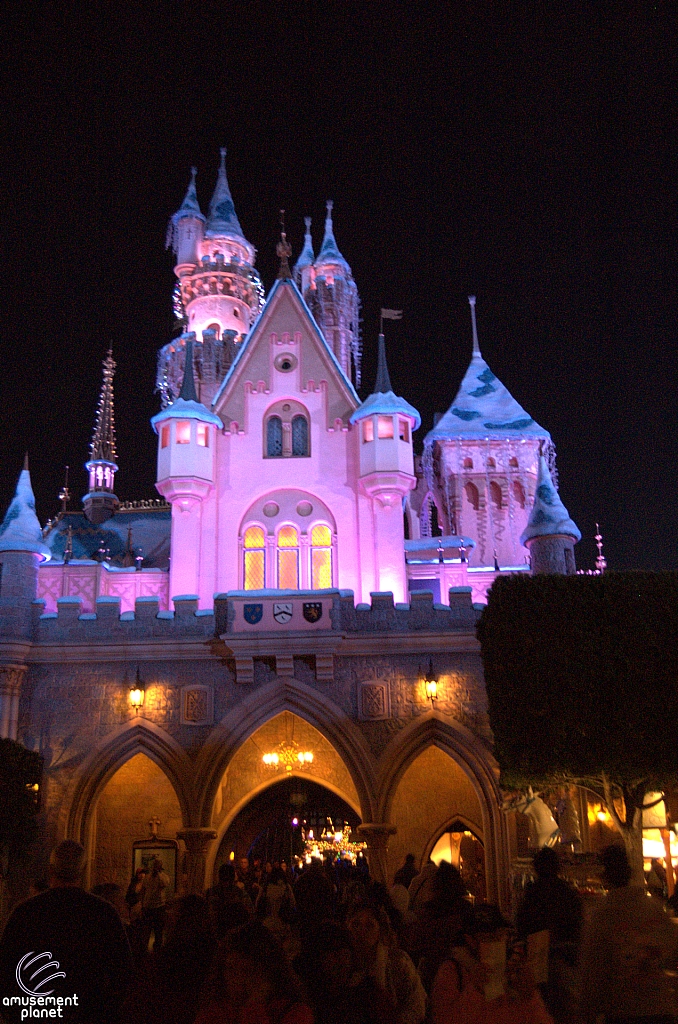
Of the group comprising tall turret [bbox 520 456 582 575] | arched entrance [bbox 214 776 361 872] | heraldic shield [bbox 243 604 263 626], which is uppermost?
tall turret [bbox 520 456 582 575]

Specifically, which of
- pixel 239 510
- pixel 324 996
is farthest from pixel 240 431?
pixel 324 996

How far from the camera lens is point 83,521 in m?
46.0

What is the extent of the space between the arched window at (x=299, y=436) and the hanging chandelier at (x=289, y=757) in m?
10.0

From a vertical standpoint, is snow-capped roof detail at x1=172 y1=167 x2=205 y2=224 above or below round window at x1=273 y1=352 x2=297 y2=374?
above

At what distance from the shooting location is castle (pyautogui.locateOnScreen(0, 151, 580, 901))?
79.9ft

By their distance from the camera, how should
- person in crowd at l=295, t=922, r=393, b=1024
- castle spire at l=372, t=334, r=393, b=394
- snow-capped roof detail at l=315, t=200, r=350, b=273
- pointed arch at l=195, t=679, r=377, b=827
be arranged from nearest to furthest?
person in crowd at l=295, t=922, r=393, b=1024
pointed arch at l=195, t=679, r=377, b=827
castle spire at l=372, t=334, r=393, b=394
snow-capped roof detail at l=315, t=200, r=350, b=273

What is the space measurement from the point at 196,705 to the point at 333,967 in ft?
61.5

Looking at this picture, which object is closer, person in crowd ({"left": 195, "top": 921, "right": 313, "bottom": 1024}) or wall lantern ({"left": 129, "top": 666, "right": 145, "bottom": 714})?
person in crowd ({"left": 195, "top": 921, "right": 313, "bottom": 1024})

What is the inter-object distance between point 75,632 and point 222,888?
53.1 feet

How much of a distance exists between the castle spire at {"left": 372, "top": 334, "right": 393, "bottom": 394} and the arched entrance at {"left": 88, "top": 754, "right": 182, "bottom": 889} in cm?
1413

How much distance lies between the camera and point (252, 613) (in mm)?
24953

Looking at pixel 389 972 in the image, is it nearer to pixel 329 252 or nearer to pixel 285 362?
pixel 285 362

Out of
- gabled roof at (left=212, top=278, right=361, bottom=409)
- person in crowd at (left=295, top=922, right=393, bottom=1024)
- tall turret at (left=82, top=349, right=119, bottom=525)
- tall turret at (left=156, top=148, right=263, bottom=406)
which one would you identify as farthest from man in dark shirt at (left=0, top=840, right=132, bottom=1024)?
tall turret at (left=82, top=349, right=119, bottom=525)

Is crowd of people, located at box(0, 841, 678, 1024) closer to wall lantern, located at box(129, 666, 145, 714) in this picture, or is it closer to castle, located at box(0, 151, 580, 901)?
castle, located at box(0, 151, 580, 901)
